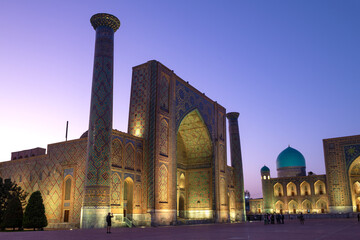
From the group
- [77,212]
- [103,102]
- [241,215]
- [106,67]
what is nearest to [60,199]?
[77,212]

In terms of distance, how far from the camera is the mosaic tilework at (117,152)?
61.7 ft

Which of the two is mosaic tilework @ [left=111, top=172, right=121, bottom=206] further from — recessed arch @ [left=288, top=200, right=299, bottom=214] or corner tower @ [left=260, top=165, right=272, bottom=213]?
recessed arch @ [left=288, top=200, right=299, bottom=214]

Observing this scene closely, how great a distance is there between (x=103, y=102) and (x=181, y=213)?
48.0 feet

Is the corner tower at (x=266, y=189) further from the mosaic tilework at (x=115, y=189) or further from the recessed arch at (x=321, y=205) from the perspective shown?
the mosaic tilework at (x=115, y=189)

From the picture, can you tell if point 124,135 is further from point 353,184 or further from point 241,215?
point 353,184

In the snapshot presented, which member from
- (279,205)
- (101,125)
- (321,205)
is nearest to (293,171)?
(279,205)

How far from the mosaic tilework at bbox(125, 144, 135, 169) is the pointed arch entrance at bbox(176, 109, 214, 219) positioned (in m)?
8.18

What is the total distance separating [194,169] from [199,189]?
169cm

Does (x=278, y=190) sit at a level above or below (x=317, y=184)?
below

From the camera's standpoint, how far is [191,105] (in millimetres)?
26141

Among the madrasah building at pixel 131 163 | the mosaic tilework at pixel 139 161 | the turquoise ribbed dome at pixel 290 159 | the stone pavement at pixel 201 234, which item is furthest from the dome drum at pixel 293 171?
the stone pavement at pixel 201 234

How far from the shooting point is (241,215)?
31.9m

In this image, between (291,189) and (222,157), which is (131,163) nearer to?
(222,157)

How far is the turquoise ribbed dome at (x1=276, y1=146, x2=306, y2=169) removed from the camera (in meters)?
50.9
